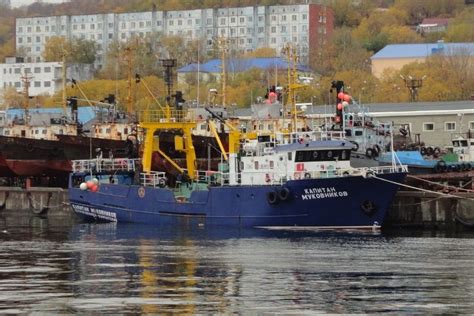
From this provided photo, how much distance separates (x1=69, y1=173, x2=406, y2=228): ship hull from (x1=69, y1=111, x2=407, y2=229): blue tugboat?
4 cm

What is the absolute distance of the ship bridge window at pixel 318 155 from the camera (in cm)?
7294

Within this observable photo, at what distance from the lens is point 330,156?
73.0 m

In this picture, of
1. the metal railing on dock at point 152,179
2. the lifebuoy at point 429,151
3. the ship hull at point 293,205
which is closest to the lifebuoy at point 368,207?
the ship hull at point 293,205

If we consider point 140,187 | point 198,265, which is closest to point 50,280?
point 198,265

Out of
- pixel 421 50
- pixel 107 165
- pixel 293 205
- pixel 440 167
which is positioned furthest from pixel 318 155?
pixel 421 50

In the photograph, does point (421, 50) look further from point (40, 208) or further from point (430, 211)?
point (430, 211)

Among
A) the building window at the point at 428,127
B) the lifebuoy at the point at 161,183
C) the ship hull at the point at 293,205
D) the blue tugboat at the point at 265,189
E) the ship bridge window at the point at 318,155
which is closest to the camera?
the ship hull at the point at 293,205

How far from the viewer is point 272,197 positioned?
72.1m

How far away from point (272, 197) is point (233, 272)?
19.1 metres

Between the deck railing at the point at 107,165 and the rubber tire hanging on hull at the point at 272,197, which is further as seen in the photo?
the deck railing at the point at 107,165

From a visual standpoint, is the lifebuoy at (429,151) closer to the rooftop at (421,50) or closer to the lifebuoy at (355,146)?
the lifebuoy at (355,146)

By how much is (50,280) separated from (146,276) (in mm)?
3321

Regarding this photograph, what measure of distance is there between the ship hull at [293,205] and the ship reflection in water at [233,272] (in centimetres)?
170

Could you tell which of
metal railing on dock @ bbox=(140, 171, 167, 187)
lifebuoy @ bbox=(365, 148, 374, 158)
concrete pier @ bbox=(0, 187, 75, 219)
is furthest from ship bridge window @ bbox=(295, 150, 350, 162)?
concrete pier @ bbox=(0, 187, 75, 219)
